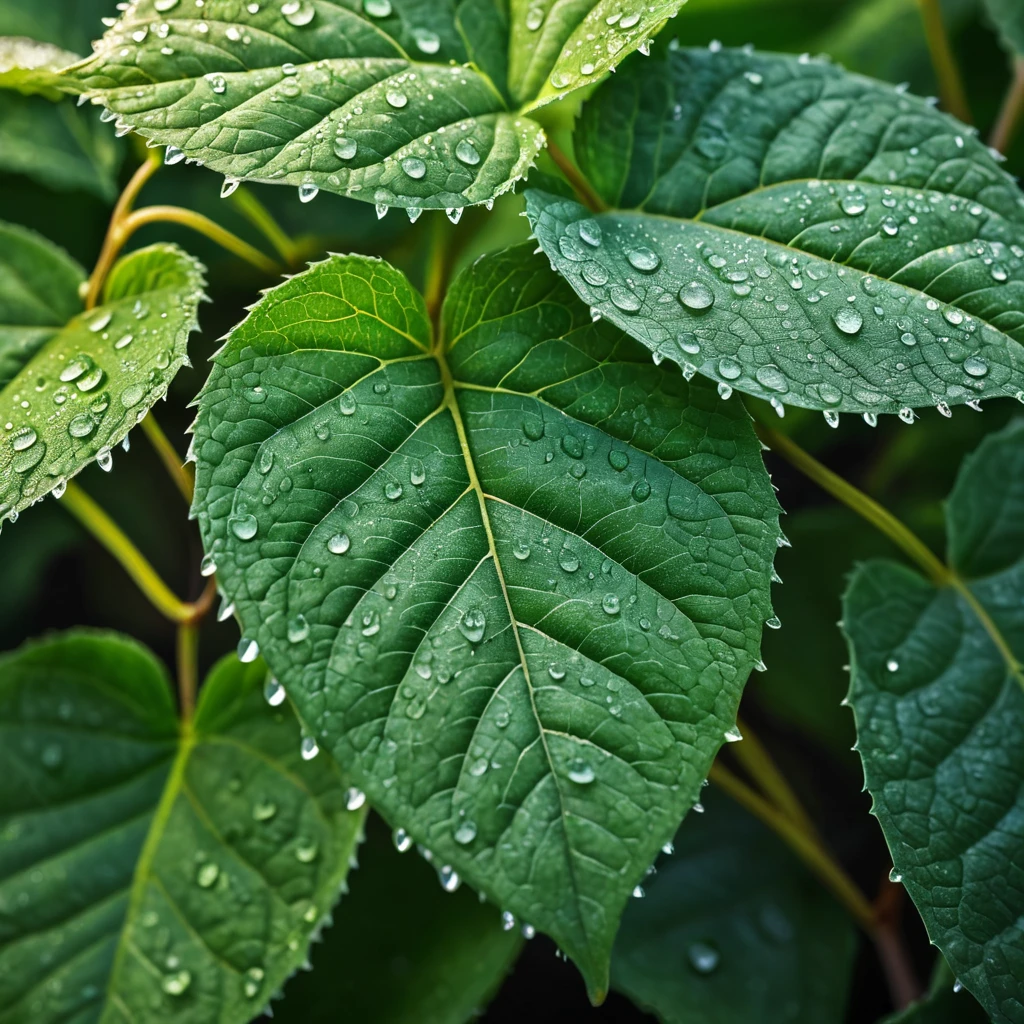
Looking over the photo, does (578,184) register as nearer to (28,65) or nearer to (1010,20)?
(28,65)

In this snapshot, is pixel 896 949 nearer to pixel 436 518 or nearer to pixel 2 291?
pixel 436 518

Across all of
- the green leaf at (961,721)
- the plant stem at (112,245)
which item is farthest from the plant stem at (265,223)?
the green leaf at (961,721)

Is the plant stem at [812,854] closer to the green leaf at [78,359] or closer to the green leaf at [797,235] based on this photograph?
the green leaf at [797,235]

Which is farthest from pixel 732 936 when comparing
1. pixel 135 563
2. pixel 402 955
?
pixel 135 563

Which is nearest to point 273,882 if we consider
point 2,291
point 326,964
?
point 326,964

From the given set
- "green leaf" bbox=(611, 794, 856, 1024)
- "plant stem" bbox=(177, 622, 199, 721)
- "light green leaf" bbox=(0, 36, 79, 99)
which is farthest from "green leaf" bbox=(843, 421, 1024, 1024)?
"light green leaf" bbox=(0, 36, 79, 99)
